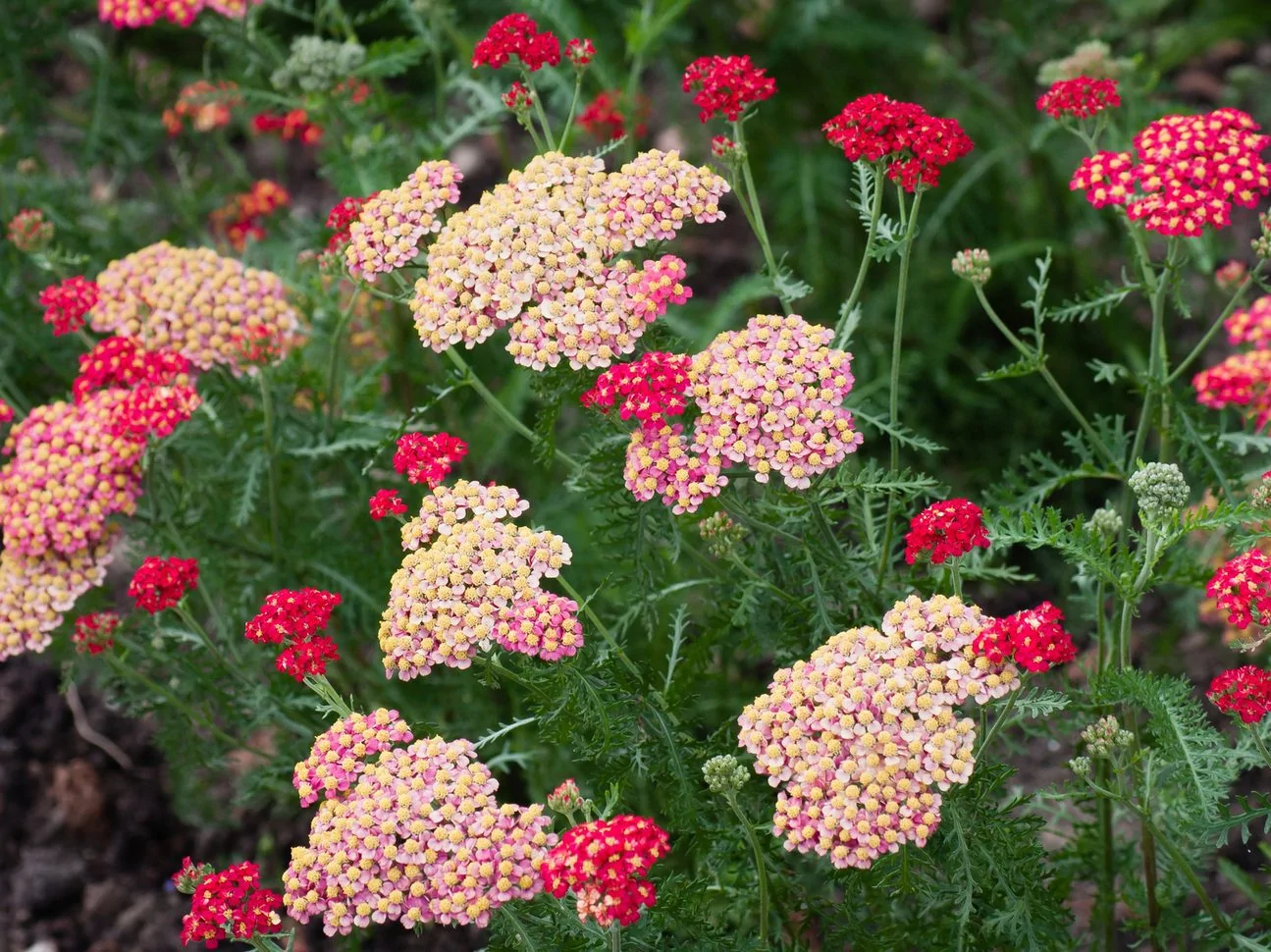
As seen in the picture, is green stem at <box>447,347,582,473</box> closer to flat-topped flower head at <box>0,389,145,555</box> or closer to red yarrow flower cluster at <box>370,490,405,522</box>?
red yarrow flower cluster at <box>370,490,405,522</box>

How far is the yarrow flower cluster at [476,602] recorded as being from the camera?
9.06 ft

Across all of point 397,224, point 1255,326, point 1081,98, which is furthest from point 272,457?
point 1255,326

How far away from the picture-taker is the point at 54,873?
451cm

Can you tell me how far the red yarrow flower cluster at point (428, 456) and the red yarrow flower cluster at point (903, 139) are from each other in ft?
3.38

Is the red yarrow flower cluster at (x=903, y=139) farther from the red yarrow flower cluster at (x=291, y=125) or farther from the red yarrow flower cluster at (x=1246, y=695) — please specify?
the red yarrow flower cluster at (x=291, y=125)

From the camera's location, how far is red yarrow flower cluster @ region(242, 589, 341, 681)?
283 centimetres

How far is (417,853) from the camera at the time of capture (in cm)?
260

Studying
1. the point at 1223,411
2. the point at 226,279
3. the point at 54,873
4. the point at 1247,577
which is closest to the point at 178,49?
the point at 226,279

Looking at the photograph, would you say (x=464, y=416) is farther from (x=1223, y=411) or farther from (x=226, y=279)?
(x=1223, y=411)

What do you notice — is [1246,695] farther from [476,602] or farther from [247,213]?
[247,213]

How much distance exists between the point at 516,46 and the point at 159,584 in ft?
4.69

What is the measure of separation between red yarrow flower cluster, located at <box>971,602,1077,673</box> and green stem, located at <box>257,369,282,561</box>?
1.88 meters

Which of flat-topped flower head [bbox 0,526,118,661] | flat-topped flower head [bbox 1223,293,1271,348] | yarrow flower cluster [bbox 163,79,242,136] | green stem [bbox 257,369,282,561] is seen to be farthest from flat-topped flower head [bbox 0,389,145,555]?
flat-topped flower head [bbox 1223,293,1271,348]

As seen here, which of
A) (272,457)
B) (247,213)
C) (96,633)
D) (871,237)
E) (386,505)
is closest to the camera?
(386,505)
